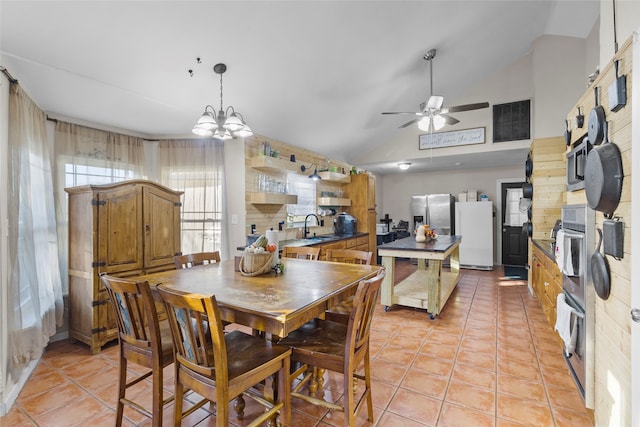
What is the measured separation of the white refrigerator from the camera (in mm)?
6438

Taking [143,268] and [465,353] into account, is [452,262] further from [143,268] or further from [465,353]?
[143,268]

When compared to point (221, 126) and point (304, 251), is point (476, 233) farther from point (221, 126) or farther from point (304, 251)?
point (221, 126)

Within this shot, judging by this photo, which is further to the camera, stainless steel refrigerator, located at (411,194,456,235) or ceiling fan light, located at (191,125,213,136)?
stainless steel refrigerator, located at (411,194,456,235)

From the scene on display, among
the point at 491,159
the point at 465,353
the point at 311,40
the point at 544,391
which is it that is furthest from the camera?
the point at 491,159

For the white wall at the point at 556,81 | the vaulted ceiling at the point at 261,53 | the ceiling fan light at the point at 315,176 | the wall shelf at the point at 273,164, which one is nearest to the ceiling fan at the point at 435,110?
the vaulted ceiling at the point at 261,53

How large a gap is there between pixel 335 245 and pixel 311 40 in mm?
2995

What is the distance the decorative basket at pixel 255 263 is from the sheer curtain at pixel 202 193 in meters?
2.08

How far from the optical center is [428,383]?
227cm

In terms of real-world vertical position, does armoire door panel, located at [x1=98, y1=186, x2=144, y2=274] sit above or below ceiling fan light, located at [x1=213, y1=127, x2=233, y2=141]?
below

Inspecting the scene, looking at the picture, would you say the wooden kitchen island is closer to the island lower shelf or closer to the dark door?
the island lower shelf

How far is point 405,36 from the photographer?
3479 millimetres

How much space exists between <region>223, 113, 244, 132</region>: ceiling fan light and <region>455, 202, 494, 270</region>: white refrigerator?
18.7 feet

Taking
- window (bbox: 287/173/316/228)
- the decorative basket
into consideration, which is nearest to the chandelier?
the decorative basket

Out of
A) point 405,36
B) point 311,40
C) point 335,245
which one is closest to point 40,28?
point 311,40
